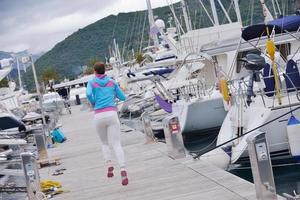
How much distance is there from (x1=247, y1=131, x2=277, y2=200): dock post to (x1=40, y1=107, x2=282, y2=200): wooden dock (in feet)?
1.16

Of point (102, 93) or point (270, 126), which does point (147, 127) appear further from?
point (102, 93)

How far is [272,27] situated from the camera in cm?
1515

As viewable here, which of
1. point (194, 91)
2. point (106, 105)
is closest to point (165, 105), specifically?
point (194, 91)

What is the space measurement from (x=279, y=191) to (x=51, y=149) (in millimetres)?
9644

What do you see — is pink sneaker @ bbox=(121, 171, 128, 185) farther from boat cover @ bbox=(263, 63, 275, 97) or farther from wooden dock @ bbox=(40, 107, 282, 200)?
boat cover @ bbox=(263, 63, 275, 97)

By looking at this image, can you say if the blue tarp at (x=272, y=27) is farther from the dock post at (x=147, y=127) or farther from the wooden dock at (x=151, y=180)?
the wooden dock at (x=151, y=180)

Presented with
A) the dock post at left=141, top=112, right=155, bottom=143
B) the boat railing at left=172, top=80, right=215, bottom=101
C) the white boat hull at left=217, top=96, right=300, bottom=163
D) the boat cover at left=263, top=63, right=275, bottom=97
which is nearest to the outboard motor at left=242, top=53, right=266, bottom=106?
the boat cover at left=263, top=63, right=275, bottom=97

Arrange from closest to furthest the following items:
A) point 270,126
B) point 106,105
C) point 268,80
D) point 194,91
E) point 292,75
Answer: point 106,105
point 270,126
point 292,75
point 268,80
point 194,91

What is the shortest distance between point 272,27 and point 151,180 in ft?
22.5

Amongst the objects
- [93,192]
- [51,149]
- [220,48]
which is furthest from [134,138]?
[93,192]

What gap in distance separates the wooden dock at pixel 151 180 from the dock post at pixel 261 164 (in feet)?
1.16

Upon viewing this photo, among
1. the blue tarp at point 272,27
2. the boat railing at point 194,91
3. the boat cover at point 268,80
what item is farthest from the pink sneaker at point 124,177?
the boat railing at point 194,91

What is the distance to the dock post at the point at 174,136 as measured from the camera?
37.6ft

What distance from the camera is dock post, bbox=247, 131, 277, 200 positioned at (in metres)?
7.00
